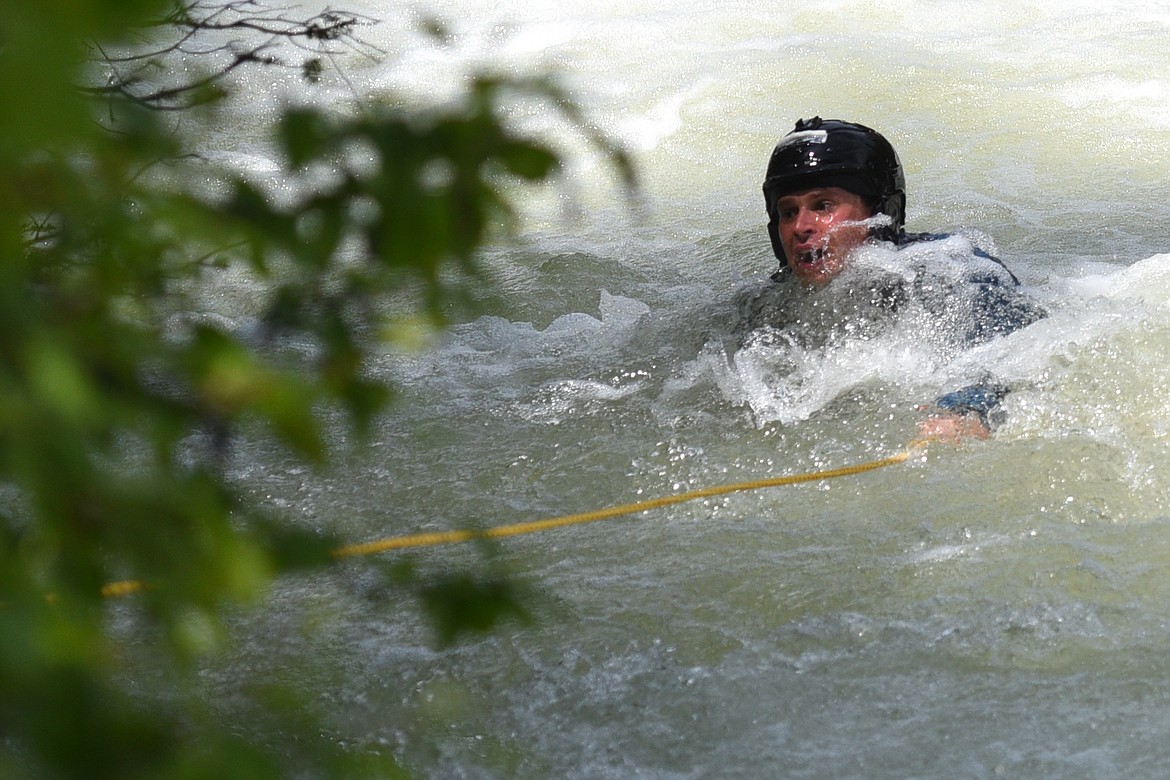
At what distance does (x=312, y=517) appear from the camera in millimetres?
3592

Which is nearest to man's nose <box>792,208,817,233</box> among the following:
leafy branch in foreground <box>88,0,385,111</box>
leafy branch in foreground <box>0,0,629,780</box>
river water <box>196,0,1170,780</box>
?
river water <box>196,0,1170,780</box>

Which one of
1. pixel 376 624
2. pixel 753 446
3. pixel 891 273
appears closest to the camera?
pixel 376 624

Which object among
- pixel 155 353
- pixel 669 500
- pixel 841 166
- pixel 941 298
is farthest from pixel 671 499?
pixel 155 353

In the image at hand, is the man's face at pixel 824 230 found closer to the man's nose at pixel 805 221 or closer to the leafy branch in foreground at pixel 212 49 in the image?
the man's nose at pixel 805 221

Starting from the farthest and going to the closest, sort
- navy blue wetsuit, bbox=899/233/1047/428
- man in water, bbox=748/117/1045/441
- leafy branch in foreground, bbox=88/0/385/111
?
man in water, bbox=748/117/1045/441 → navy blue wetsuit, bbox=899/233/1047/428 → leafy branch in foreground, bbox=88/0/385/111

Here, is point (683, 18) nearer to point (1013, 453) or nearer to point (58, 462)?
point (1013, 453)

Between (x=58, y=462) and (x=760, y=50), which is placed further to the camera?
(x=760, y=50)

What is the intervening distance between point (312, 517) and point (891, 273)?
225 cm

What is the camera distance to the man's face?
474 centimetres

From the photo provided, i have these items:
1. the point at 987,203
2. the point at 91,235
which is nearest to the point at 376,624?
the point at 91,235

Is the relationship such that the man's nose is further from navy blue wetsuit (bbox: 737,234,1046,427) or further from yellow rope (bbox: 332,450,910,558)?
yellow rope (bbox: 332,450,910,558)

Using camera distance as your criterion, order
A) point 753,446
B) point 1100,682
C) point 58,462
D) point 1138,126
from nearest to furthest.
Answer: point 58,462
point 1100,682
point 753,446
point 1138,126

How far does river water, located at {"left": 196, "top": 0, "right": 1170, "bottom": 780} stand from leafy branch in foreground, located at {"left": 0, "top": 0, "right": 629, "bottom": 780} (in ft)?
0.55

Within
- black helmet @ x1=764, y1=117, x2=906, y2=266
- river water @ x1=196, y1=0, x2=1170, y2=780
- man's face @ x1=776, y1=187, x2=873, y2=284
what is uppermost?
black helmet @ x1=764, y1=117, x2=906, y2=266
